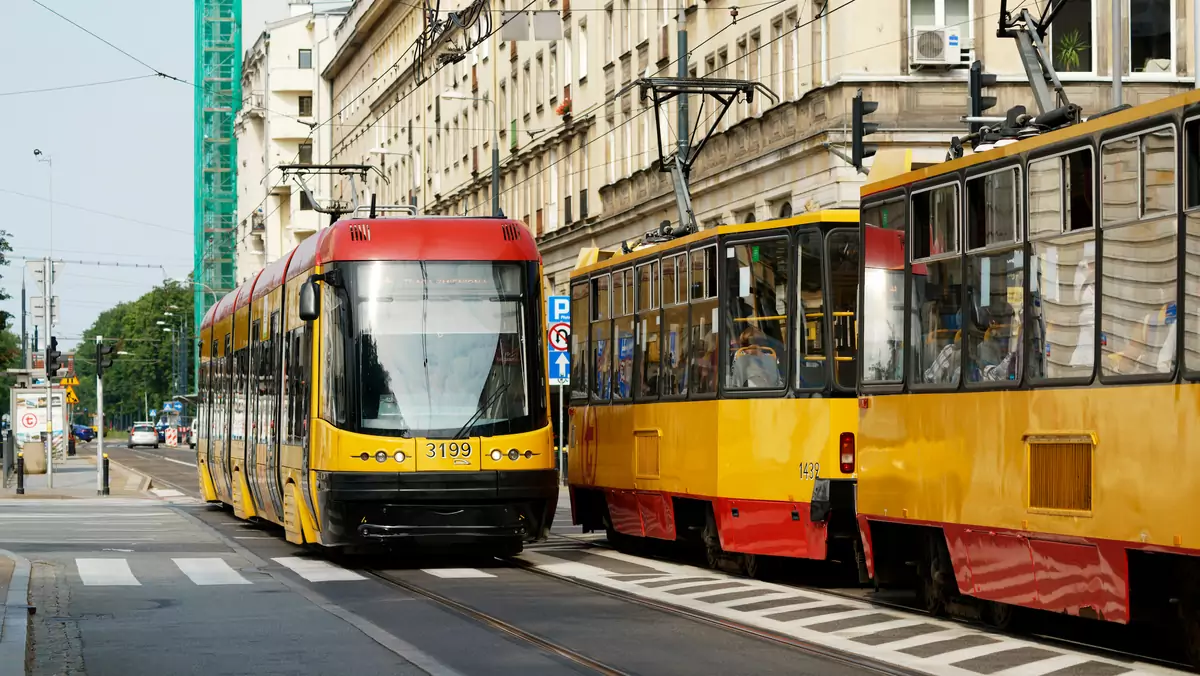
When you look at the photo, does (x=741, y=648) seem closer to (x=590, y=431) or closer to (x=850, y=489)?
(x=850, y=489)

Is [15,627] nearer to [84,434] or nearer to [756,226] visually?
[756,226]

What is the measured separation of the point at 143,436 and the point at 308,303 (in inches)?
3906

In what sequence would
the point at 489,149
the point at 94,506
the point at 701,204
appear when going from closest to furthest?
the point at 94,506 → the point at 701,204 → the point at 489,149

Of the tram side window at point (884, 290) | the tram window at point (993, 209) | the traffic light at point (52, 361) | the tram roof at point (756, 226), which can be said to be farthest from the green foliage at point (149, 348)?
the tram window at point (993, 209)

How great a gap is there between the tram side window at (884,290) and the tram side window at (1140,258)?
306cm

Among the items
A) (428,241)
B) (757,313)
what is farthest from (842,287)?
(428,241)

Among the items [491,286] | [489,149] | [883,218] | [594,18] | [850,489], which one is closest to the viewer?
[883,218]

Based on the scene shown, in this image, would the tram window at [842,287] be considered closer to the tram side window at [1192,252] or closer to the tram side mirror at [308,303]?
the tram side mirror at [308,303]

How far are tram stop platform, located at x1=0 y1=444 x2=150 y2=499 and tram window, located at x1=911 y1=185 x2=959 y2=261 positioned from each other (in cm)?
3207

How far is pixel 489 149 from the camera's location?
6794cm

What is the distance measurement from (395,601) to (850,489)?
395 centimetres

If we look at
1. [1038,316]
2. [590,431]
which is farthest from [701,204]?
[1038,316]

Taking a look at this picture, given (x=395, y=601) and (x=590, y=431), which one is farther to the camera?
(x=590, y=431)

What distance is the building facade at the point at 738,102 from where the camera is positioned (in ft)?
119
